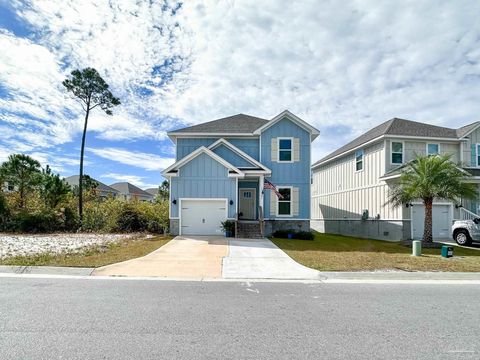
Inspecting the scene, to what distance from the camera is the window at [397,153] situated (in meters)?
20.7

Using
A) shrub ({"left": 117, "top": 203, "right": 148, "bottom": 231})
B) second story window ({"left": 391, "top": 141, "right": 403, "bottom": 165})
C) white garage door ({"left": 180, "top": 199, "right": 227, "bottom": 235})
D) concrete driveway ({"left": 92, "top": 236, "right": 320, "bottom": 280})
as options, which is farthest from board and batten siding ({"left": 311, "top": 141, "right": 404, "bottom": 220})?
shrub ({"left": 117, "top": 203, "right": 148, "bottom": 231})

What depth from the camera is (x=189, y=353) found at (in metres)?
4.04

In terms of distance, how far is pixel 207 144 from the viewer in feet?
70.5

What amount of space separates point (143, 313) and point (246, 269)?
4754 millimetres

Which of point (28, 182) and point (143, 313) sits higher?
point (28, 182)

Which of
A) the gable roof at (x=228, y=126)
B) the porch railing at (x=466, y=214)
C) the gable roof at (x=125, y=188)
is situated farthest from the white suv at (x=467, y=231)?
the gable roof at (x=125, y=188)

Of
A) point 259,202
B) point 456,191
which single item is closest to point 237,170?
point 259,202

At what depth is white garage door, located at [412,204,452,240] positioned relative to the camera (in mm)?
19531

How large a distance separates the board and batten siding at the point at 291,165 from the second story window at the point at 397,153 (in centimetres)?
526

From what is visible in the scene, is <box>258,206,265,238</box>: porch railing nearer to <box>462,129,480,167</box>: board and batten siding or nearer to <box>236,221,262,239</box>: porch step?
<box>236,221,262,239</box>: porch step

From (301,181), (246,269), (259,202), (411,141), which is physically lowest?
(246,269)

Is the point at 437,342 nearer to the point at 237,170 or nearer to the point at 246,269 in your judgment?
the point at 246,269

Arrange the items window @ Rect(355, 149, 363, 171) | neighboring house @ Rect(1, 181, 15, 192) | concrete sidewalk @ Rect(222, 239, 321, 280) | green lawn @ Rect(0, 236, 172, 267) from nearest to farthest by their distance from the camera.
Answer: concrete sidewalk @ Rect(222, 239, 321, 280) < green lawn @ Rect(0, 236, 172, 267) < window @ Rect(355, 149, 363, 171) < neighboring house @ Rect(1, 181, 15, 192)

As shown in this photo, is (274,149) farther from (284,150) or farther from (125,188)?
(125,188)
